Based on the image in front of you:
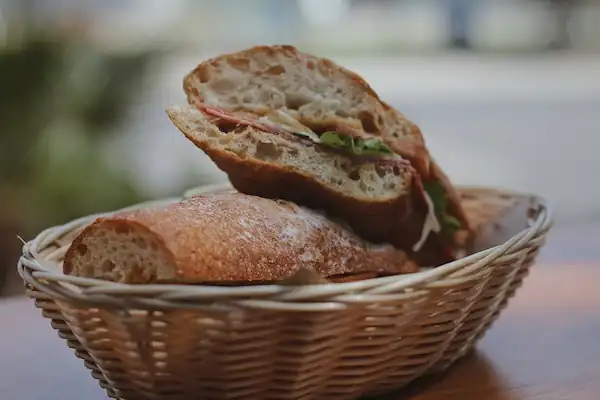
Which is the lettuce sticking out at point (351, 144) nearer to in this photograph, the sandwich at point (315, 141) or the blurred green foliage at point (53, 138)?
the sandwich at point (315, 141)

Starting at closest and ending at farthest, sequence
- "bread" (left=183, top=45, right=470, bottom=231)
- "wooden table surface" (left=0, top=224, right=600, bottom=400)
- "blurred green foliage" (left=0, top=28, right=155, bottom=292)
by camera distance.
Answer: "wooden table surface" (left=0, top=224, right=600, bottom=400), "bread" (left=183, top=45, right=470, bottom=231), "blurred green foliage" (left=0, top=28, right=155, bottom=292)

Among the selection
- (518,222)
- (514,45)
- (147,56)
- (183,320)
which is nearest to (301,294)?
(183,320)

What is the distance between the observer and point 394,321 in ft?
2.19

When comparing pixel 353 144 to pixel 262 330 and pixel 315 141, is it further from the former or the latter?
pixel 262 330

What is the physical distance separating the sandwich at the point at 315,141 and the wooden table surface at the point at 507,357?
0.14m

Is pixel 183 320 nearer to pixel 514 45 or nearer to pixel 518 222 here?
pixel 518 222

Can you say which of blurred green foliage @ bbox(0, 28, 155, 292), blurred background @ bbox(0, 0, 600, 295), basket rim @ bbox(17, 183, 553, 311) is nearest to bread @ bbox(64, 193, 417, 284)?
basket rim @ bbox(17, 183, 553, 311)

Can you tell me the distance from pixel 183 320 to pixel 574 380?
40 cm

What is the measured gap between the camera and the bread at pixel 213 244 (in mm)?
637

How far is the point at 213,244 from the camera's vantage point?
668mm

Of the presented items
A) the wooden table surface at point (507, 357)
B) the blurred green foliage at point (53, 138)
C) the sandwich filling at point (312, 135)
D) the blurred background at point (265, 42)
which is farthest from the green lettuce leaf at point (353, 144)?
the blurred green foliage at point (53, 138)

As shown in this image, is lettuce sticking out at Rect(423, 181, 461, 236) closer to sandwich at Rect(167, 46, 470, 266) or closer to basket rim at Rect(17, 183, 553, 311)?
sandwich at Rect(167, 46, 470, 266)

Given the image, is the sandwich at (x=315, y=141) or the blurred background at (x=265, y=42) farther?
the blurred background at (x=265, y=42)

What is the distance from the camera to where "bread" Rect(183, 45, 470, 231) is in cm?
90
